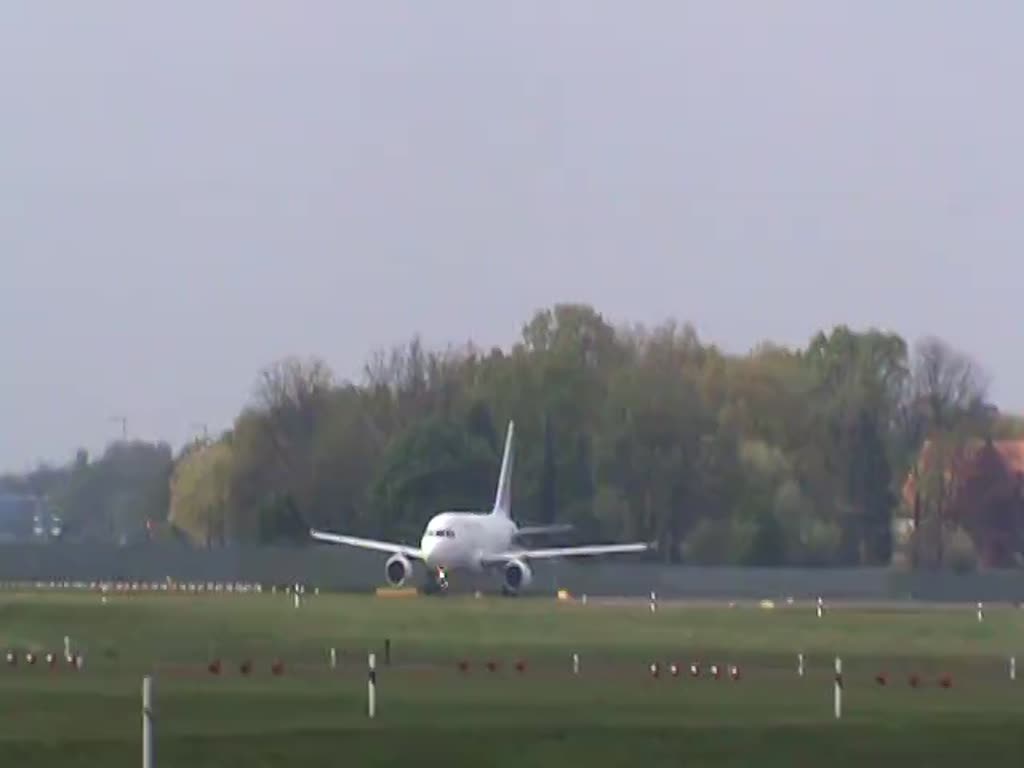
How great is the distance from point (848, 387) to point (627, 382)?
14192 millimetres

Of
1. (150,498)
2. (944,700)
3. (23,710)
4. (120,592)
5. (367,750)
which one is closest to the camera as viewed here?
(367,750)

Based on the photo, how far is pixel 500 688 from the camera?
4206 cm

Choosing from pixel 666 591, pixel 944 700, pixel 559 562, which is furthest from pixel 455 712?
pixel 559 562

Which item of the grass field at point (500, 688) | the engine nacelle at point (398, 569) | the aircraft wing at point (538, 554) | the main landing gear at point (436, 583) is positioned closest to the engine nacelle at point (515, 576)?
the aircraft wing at point (538, 554)

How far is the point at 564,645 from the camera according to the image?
6081cm

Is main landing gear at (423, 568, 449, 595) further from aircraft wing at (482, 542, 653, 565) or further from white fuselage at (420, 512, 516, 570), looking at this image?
aircraft wing at (482, 542, 653, 565)

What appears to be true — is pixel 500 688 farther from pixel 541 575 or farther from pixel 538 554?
pixel 541 575

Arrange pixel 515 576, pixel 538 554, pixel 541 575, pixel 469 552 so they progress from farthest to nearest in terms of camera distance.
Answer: pixel 541 575
pixel 538 554
pixel 469 552
pixel 515 576

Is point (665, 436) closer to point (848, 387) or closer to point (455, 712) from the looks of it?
point (848, 387)

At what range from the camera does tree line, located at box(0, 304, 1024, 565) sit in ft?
418

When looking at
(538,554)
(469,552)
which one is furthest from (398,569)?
(538,554)

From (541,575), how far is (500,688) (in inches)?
2685

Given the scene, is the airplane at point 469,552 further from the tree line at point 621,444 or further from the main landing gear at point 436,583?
the tree line at point 621,444

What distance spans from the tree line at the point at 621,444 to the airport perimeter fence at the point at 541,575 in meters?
11.9
